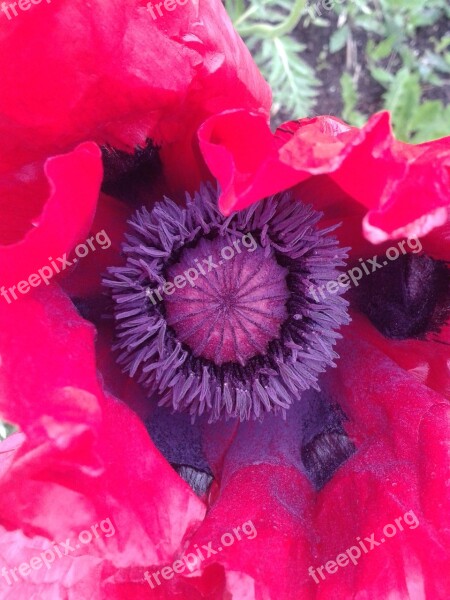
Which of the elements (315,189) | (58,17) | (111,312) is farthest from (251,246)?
(58,17)

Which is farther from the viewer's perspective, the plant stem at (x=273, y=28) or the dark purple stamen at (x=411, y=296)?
the plant stem at (x=273, y=28)

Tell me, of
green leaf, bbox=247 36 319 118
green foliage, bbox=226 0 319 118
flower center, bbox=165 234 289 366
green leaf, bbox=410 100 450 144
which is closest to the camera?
flower center, bbox=165 234 289 366

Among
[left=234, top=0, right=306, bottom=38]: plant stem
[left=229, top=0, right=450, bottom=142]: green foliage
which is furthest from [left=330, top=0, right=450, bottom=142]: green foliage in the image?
[left=234, top=0, right=306, bottom=38]: plant stem

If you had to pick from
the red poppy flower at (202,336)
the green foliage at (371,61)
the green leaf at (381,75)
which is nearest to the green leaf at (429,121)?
the green foliage at (371,61)

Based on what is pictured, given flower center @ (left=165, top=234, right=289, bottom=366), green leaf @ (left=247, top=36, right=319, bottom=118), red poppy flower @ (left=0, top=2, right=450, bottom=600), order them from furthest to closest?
1. green leaf @ (left=247, top=36, right=319, bottom=118)
2. flower center @ (left=165, top=234, right=289, bottom=366)
3. red poppy flower @ (left=0, top=2, right=450, bottom=600)

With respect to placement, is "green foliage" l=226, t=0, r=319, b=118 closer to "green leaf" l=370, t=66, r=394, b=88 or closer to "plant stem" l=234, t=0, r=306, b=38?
"plant stem" l=234, t=0, r=306, b=38

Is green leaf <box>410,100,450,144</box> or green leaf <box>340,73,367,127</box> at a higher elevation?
green leaf <box>340,73,367,127</box>

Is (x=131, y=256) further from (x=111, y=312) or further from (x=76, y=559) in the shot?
(x=76, y=559)

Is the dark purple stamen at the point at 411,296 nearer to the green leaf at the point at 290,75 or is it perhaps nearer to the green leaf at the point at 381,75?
the green leaf at the point at 290,75

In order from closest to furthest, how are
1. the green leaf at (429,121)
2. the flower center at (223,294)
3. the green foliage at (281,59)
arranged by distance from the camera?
1. the flower center at (223,294)
2. the green foliage at (281,59)
3. the green leaf at (429,121)
